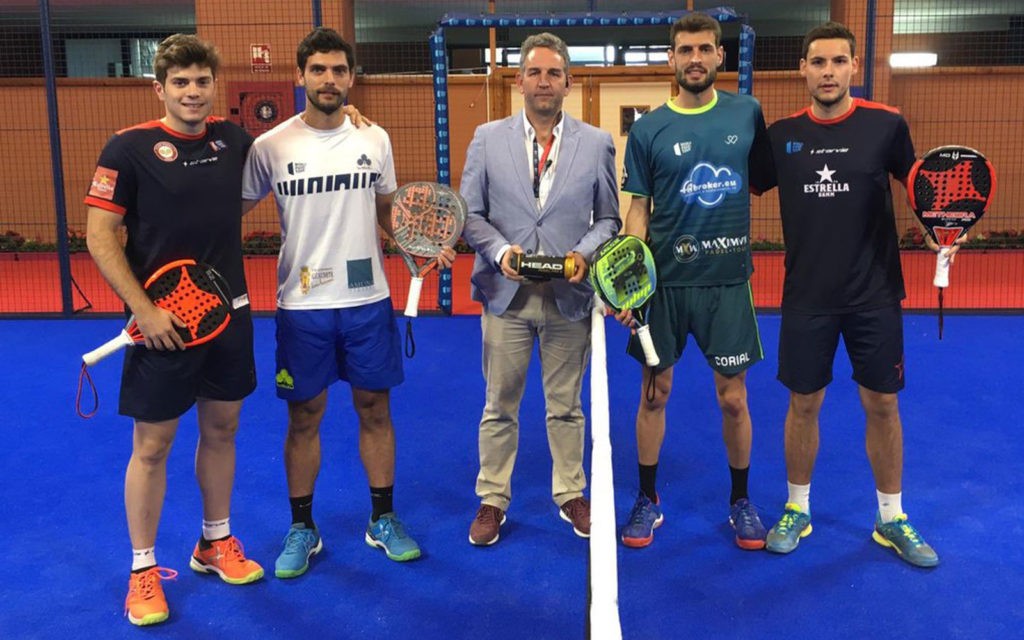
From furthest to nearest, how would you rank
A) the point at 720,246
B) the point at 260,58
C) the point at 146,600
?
1. the point at 260,58
2. the point at 720,246
3. the point at 146,600

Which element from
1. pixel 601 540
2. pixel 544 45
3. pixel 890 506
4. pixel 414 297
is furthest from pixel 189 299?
pixel 890 506

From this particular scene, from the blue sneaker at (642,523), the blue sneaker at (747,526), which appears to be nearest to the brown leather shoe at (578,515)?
the blue sneaker at (642,523)

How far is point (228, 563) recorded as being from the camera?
3.47 meters

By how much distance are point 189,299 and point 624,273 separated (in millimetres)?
1552

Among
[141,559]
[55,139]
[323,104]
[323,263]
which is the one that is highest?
[55,139]

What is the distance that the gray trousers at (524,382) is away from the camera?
12.5ft

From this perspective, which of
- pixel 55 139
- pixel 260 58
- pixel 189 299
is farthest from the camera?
pixel 260 58

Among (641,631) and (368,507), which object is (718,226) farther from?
(368,507)

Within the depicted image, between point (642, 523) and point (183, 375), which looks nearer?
point (183, 375)

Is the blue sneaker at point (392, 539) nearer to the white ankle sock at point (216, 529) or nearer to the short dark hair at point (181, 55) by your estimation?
the white ankle sock at point (216, 529)

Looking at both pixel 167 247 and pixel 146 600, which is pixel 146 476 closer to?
pixel 146 600

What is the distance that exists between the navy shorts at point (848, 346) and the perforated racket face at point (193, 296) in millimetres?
2170

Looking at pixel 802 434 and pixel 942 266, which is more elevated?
pixel 942 266

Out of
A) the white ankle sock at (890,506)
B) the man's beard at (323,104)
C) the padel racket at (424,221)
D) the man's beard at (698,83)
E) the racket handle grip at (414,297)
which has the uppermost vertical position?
the man's beard at (698,83)
